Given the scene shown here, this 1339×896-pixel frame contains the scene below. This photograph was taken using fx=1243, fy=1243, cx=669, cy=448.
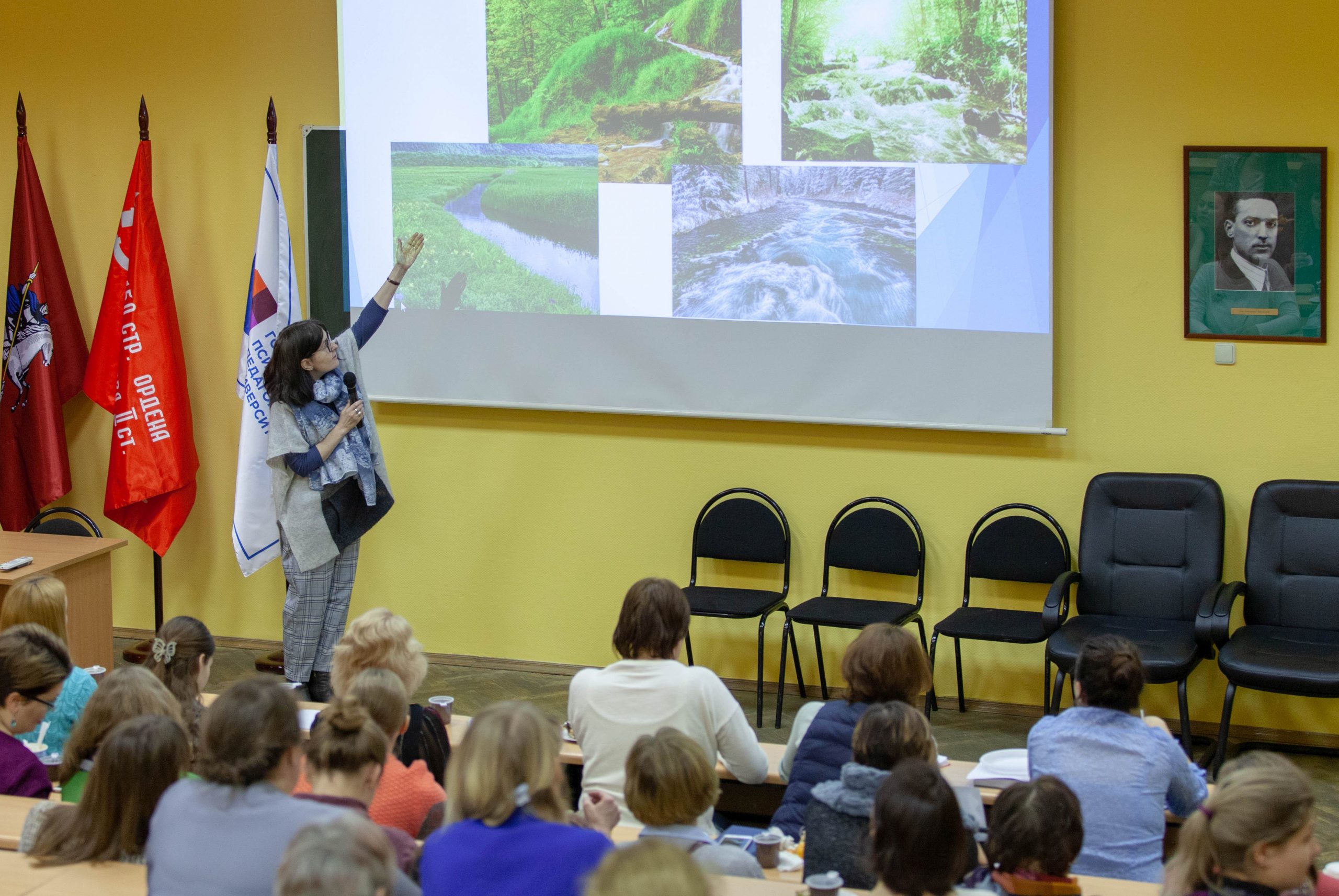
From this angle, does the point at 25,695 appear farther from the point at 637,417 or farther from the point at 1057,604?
the point at 1057,604

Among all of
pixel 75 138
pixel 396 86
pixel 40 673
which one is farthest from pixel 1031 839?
pixel 75 138

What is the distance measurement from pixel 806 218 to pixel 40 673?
304 cm

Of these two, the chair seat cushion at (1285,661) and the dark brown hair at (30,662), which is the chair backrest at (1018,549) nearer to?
the chair seat cushion at (1285,661)

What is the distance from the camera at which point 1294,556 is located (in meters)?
4.18

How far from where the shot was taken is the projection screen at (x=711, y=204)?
4473 millimetres

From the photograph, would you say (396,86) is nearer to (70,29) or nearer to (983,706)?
(70,29)

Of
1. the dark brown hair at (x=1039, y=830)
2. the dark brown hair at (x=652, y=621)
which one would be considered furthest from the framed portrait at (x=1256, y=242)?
the dark brown hair at (x=1039, y=830)

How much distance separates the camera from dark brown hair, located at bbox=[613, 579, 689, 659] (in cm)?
275

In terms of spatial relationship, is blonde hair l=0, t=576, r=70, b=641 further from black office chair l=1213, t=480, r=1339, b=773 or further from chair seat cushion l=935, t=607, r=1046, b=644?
black office chair l=1213, t=480, r=1339, b=773

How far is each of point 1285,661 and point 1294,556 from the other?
53 cm

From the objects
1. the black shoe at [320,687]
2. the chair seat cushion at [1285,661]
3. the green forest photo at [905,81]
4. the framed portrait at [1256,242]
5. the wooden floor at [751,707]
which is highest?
the green forest photo at [905,81]

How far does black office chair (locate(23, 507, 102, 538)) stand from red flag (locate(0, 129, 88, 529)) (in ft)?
0.70

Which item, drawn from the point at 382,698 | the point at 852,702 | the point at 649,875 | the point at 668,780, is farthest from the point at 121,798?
the point at 852,702

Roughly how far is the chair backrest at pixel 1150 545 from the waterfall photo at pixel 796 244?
970 millimetres
